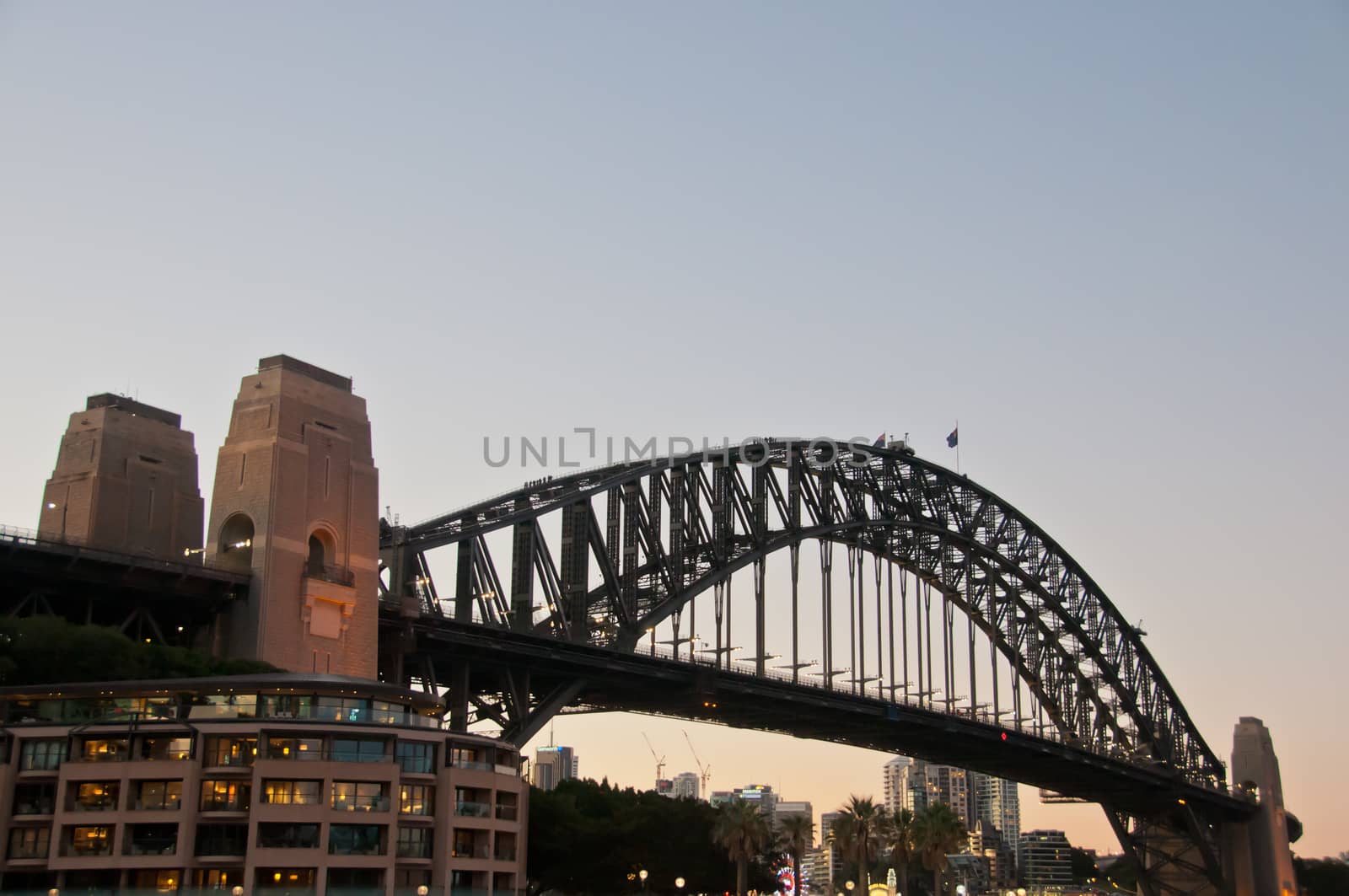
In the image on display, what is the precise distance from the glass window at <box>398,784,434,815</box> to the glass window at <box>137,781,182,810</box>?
9381mm

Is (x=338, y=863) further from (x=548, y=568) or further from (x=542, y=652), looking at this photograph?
(x=548, y=568)

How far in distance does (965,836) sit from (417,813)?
165 ft

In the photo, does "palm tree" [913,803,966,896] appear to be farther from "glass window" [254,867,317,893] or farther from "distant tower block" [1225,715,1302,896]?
"distant tower block" [1225,715,1302,896]

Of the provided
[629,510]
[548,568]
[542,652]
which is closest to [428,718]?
[542,652]

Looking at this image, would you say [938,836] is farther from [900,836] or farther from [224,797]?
[224,797]

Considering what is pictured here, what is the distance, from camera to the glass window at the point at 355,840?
69875 millimetres

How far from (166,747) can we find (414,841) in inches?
450

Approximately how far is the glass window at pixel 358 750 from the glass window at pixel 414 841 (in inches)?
132

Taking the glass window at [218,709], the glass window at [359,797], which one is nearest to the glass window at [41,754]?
the glass window at [218,709]

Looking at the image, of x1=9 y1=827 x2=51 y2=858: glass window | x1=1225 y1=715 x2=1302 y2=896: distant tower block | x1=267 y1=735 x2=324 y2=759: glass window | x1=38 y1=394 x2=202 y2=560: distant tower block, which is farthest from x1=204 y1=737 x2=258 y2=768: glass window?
x1=1225 y1=715 x2=1302 y2=896: distant tower block

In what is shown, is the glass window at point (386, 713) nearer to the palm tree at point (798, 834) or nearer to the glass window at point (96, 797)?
the glass window at point (96, 797)

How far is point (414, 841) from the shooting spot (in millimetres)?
73000

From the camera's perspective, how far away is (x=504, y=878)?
7806 cm

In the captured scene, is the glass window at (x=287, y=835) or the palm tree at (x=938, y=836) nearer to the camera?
the glass window at (x=287, y=835)
